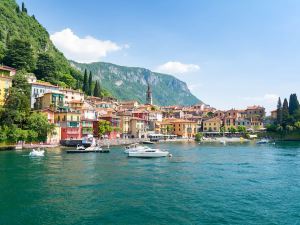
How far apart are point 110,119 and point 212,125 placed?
53374 millimetres

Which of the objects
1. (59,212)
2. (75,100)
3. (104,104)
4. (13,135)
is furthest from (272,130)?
(59,212)

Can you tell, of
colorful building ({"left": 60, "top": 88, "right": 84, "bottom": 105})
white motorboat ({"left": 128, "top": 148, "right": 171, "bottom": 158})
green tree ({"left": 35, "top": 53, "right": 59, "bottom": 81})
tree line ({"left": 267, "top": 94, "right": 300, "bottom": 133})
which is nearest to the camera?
white motorboat ({"left": 128, "top": 148, "right": 171, "bottom": 158})

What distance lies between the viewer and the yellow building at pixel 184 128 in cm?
12119

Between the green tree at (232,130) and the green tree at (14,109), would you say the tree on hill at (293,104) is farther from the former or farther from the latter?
the green tree at (14,109)

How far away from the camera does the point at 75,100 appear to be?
90.9 metres

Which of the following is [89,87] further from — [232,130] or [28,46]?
[232,130]

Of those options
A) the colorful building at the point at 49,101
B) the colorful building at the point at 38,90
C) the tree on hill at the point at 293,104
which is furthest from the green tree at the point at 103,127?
the tree on hill at the point at 293,104

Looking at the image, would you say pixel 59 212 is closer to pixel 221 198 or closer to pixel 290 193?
pixel 221 198

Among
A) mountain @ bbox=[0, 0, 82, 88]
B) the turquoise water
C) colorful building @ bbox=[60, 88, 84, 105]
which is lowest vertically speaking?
the turquoise water

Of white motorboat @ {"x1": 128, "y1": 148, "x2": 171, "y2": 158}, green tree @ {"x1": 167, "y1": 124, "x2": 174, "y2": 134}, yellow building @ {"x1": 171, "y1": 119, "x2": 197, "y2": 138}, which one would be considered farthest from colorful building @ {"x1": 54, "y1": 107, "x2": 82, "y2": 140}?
yellow building @ {"x1": 171, "y1": 119, "x2": 197, "y2": 138}

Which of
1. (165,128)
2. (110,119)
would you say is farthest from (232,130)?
(110,119)

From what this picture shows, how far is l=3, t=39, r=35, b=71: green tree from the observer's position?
276ft

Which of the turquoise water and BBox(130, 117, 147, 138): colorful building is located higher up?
BBox(130, 117, 147, 138): colorful building

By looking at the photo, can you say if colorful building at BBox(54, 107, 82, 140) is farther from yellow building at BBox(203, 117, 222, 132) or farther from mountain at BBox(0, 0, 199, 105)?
yellow building at BBox(203, 117, 222, 132)
